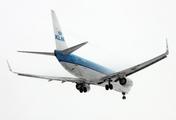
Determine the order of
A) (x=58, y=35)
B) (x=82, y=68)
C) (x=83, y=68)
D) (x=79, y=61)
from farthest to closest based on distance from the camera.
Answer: (x=83, y=68)
(x=82, y=68)
(x=79, y=61)
(x=58, y=35)

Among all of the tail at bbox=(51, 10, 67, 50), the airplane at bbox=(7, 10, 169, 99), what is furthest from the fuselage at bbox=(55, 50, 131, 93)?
the tail at bbox=(51, 10, 67, 50)

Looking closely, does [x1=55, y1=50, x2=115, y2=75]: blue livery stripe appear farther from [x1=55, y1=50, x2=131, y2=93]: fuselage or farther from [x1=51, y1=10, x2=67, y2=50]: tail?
[x1=51, y1=10, x2=67, y2=50]: tail

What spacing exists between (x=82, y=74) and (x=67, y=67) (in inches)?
120

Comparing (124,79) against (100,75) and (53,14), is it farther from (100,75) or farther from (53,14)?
(53,14)

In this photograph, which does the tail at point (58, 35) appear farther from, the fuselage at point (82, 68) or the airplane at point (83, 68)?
the fuselage at point (82, 68)

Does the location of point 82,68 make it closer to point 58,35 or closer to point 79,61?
point 79,61

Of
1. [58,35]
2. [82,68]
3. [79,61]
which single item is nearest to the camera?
[58,35]

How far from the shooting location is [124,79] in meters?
47.7

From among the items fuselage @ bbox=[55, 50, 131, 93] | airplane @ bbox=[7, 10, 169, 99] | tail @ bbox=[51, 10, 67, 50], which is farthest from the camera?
tail @ bbox=[51, 10, 67, 50]

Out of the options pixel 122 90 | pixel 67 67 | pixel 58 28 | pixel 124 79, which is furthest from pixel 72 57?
pixel 122 90

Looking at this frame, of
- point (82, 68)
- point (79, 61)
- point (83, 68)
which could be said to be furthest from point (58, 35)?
point (83, 68)

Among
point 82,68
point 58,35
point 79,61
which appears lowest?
point 82,68

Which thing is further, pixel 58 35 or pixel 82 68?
pixel 82 68

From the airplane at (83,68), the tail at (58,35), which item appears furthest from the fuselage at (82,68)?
the tail at (58,35)
